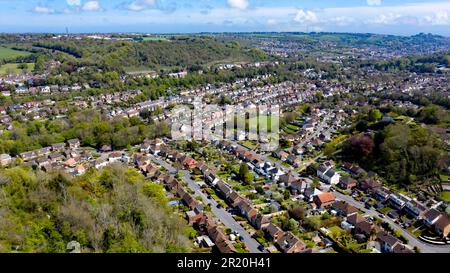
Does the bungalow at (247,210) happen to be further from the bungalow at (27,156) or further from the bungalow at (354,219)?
the bungalow at (27,156)

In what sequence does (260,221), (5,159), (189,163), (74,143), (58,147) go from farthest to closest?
(74,143) → (58,147) → (5,159) → (189,163) → (260,221)

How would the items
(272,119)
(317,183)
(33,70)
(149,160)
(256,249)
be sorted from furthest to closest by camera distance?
1. (33,70)
2. (272,119)
3. (149,160)
4. (317,183)
5. (256,249)

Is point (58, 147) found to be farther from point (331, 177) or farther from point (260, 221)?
point (331, 177)

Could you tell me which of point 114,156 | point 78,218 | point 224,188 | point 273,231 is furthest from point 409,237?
point 114,156

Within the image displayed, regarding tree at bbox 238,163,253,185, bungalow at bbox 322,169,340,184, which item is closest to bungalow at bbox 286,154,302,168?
bungalow at bbox 322,169,340,184
